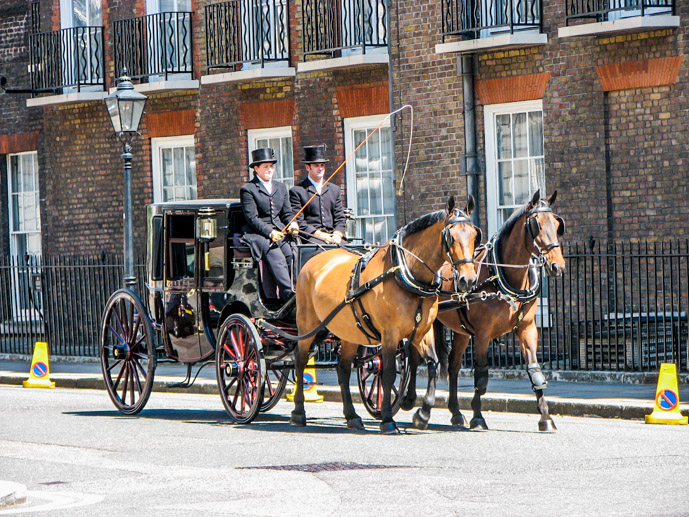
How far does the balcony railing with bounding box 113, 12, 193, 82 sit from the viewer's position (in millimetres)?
21766

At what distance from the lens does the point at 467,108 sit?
18484mm

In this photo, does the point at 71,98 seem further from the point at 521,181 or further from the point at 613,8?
the point at 613,8

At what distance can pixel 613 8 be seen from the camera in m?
16.7

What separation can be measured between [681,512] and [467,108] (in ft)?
37.8

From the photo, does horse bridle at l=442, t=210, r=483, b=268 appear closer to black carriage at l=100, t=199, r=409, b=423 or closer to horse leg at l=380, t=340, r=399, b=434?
horse leg at l=380, t=340, r=399, b=434

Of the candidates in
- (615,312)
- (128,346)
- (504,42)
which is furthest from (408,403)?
(504,42)

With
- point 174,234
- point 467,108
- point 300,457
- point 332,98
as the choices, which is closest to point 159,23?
point 332,98

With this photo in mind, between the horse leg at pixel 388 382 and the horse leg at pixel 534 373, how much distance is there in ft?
3.96

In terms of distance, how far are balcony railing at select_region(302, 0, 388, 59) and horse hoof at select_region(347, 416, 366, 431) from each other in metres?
8.51

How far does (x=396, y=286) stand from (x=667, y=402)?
299 cm

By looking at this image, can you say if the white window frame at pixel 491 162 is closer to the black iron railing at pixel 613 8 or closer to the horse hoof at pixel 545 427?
the black iron railing at pixel 613 8

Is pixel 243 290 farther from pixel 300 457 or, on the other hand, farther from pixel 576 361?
pixel 576 361

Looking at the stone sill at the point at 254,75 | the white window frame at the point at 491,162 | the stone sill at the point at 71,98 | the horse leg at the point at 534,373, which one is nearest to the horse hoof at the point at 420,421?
the horse leg at the point at 534,373

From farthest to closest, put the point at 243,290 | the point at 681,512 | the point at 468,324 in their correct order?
the point at 243,290
the point at 468,324
the point at 681,512
